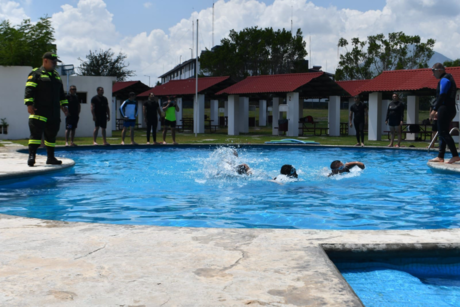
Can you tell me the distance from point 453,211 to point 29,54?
69.1 ft

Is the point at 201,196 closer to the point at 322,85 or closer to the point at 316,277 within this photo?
the point at 316,277

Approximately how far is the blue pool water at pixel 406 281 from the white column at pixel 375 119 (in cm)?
2226

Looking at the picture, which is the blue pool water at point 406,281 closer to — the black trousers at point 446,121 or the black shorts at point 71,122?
the black trousers at point 446,121

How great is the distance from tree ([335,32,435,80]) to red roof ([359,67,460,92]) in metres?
22.6

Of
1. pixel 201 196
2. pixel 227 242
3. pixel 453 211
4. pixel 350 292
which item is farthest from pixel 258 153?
pixel 350 292

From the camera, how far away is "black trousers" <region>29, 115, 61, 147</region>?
920cm

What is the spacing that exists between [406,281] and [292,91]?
80.6 feet

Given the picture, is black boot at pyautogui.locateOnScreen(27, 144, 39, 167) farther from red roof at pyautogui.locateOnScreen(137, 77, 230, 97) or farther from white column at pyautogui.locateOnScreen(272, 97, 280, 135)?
red roof at pyautogui.locateOnScreen(137, 77, 230, 97)

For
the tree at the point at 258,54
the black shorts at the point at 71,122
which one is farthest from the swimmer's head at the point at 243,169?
the tree at the point at 258,54

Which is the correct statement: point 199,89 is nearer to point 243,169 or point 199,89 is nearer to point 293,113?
point 293,113

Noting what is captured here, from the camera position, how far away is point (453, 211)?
6.94 meters

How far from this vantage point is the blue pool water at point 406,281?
3.25m

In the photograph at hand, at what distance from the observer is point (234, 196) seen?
→ 817 cm

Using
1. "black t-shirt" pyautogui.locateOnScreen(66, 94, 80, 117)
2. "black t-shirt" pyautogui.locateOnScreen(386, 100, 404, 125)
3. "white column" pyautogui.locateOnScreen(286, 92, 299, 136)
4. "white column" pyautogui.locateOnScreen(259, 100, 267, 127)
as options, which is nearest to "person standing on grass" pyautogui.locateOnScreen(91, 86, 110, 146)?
"black t-shirt" pyautogui.locateOnScreen(66, 94, 80, 117)
